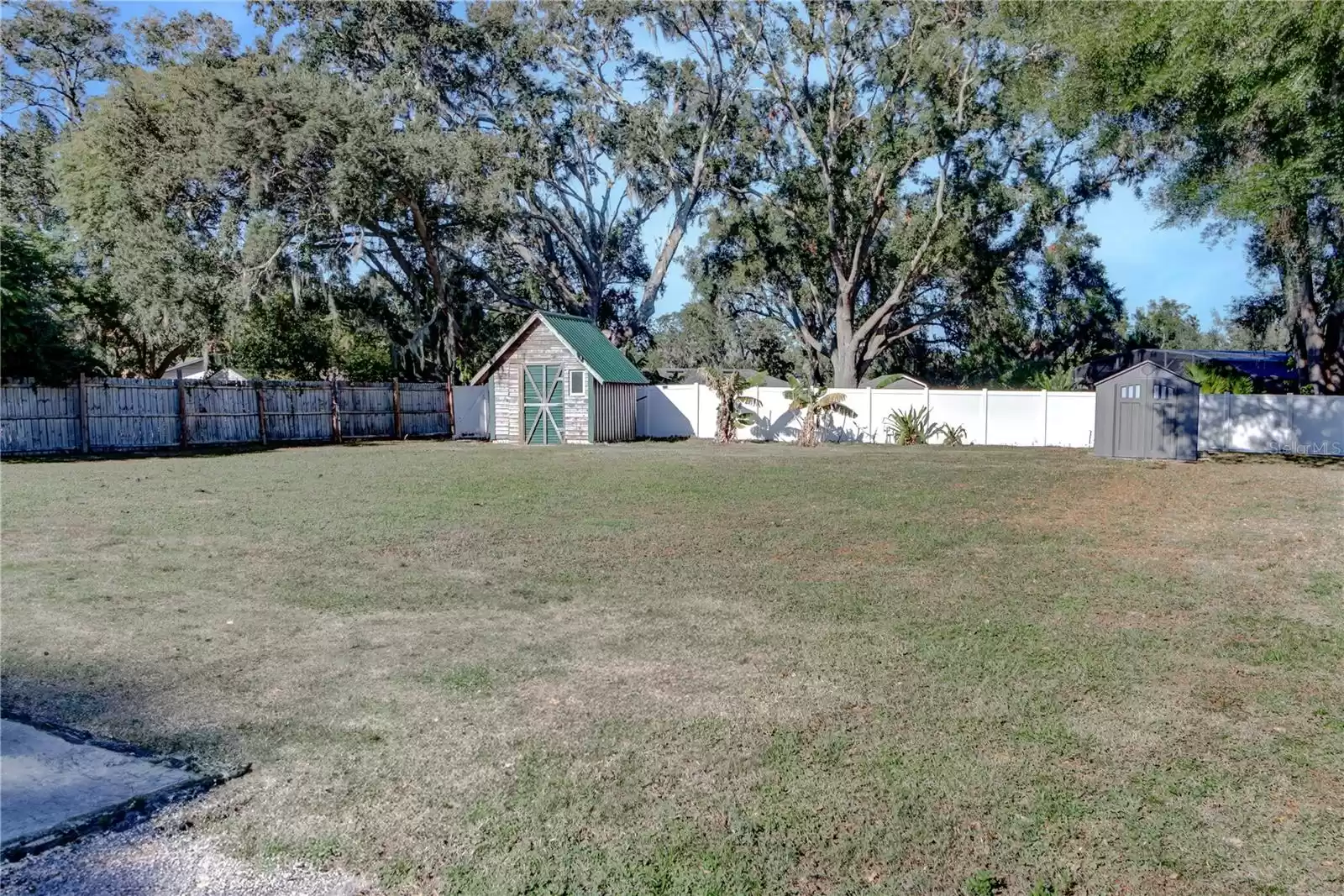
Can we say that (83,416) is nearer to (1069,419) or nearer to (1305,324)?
(1069,419)

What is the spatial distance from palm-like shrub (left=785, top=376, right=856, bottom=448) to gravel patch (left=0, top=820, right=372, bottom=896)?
21.9 m

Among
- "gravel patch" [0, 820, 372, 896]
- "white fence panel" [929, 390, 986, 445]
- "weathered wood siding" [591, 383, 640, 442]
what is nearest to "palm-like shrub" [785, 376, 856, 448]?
"white fence panel" [929, 390, 986, 445]

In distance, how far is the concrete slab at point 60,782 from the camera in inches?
128

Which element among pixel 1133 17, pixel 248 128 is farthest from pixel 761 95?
pixel 1133 17

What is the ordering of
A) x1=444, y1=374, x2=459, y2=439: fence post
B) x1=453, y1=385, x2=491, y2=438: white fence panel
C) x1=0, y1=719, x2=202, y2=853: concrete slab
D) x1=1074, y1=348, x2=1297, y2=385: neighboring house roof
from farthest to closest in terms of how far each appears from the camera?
x1=1074, y1=348, x2=1297, y2=385: neighboring house roof < x1=444, y1=374, x2=459, y2=439: fence post < x1=453, y1=385, x2=491, y2=438: white fence panel < x1=0, y1=719, x2=202, y2=853: concrete slab

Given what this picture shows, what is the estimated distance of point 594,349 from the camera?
2672cm

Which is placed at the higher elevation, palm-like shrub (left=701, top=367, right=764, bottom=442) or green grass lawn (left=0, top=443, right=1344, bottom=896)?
palm-like shrub (left=701, top=367, right=764, bottom=442)

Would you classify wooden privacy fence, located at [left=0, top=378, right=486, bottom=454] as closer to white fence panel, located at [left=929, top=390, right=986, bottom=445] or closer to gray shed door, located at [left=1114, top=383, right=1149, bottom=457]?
white fence panel, located at [left=929, top=390, right=986, bottom=445]

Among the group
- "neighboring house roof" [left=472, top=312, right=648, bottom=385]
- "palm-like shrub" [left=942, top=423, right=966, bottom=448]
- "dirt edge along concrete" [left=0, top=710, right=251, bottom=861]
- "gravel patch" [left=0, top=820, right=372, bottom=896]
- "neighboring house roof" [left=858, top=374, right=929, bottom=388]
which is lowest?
"gravel patch" [left=0, top=820, right=372, bottom=896]

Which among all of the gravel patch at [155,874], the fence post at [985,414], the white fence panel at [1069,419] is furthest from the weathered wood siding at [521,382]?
the gravel patch at [155,874]

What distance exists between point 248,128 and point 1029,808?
92.4ft

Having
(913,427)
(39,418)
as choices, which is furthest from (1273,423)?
(39,418)

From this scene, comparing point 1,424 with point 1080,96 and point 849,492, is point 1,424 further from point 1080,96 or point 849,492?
point 1080,96

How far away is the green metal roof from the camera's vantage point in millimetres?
25656
